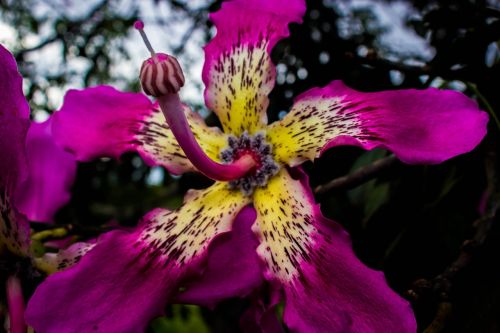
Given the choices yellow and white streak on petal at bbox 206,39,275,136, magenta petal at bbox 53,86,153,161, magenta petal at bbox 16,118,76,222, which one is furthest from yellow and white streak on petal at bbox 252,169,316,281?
magenta petal at bbox 16,118,76,222

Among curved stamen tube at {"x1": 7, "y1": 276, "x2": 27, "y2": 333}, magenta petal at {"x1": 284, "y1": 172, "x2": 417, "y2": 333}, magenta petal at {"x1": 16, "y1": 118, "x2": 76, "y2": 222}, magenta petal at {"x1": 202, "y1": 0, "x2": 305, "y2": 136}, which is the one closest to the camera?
magenta petal at {"x1": 284, "y1": 172, "x2": 417, "y2": 333}

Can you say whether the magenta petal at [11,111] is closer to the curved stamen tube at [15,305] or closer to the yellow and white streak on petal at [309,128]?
the curved stamen tube at [15,305]

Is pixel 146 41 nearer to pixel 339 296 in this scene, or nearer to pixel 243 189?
pixel 243 189

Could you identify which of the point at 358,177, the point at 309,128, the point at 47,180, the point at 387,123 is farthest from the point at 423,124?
the point at 47,180

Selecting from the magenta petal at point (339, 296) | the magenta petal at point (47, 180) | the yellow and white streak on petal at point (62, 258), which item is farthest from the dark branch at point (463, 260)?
the magenta petal at point (47, 180)

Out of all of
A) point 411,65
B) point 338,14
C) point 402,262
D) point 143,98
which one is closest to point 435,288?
point 402,262

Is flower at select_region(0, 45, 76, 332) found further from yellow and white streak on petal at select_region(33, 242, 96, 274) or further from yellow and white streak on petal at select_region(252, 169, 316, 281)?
yellow and white streak on petal at select_region(252, 169, 316, 281)
